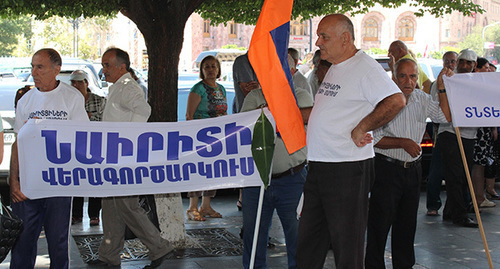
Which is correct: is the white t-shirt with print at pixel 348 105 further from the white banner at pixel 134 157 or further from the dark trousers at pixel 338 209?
the white banner at pixel 134 157

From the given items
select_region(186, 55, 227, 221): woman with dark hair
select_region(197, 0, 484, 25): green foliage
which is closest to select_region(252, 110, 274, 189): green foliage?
select_region(186, 55, 227, 221): woman with dark hair

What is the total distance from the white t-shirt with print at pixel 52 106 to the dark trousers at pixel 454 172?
4.76 meters

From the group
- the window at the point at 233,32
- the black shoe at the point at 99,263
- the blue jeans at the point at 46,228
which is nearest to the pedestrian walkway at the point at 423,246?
the black shoe at the point at 99,263

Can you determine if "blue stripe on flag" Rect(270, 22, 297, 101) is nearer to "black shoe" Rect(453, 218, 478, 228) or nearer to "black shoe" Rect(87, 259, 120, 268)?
"black shoe" Rect(87, 259, 120, 268)

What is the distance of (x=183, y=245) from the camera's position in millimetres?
6785

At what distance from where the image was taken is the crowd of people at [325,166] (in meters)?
4.32

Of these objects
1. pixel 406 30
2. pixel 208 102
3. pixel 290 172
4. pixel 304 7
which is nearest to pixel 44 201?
pixel 290 172

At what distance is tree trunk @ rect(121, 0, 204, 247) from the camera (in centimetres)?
696

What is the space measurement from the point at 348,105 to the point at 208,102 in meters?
3.92

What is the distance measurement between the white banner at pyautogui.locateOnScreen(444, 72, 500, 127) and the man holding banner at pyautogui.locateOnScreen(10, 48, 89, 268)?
125 inches

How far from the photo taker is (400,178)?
5.45 meters

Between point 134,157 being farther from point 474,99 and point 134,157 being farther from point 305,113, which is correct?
point 474,99

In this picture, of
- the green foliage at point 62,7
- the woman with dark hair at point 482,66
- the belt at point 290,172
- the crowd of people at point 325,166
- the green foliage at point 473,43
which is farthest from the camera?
the green foliage at point 473,43

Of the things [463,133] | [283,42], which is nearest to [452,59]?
[463,133]
